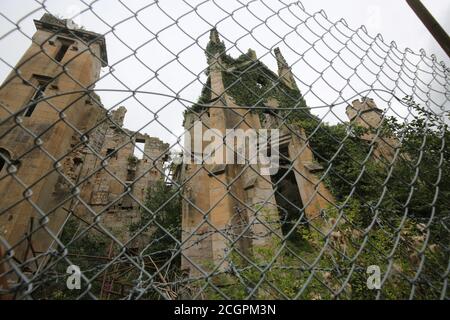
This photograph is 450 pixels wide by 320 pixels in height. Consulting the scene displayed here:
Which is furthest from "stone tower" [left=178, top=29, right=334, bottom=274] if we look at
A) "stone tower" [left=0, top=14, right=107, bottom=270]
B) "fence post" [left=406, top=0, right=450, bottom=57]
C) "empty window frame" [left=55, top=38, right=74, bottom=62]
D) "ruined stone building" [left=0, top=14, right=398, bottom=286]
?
"empty window frame" [left=55, top=38, right=74, bottom=62]

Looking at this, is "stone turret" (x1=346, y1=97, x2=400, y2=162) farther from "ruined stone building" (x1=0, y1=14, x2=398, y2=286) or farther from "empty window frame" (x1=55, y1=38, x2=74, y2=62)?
"empty window frame" (x1=55, y1=38, x2=74, y2=62)

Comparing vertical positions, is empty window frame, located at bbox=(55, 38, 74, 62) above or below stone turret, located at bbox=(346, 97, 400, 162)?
above

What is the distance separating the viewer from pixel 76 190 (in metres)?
1.09

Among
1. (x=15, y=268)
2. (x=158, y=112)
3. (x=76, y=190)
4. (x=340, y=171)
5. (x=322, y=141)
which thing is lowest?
(x=15, y=268)

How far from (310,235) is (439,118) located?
98.7 inches

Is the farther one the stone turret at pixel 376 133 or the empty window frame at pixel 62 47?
the empty window frame at pixel 62 47

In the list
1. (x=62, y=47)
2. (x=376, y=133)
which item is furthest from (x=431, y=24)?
(x=62, y=47)

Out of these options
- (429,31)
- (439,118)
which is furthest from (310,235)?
(429,31)

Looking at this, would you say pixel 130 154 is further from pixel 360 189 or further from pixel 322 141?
pixel 360 189

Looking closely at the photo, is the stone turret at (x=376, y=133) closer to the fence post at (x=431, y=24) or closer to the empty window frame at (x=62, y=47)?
the fence post at (x=431, y=24)

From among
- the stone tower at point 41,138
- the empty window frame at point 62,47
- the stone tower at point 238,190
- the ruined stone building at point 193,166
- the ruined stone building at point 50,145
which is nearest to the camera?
the ruined stone building at point 50,145

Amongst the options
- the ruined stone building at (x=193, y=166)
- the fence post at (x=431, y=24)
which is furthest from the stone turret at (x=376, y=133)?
the fence post at (x=431, y=24)

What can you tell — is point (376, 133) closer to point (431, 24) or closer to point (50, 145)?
point (431, 24)
